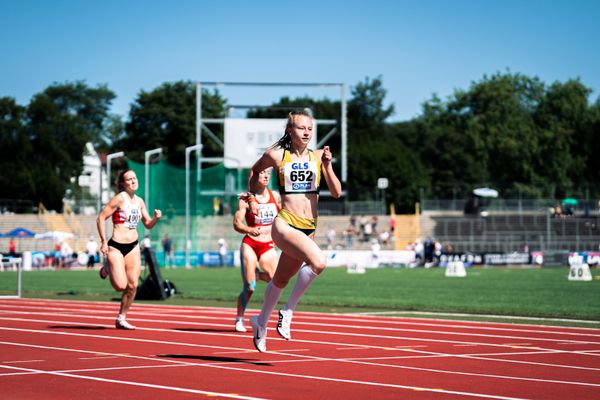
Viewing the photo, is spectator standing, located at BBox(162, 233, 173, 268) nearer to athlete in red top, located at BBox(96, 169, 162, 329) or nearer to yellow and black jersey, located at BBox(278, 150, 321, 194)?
athlete in red top, located at BBox(96, 169, 162, 329)

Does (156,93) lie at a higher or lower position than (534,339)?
higher

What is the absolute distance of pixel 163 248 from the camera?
54031mm

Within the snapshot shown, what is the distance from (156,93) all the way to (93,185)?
20412mm

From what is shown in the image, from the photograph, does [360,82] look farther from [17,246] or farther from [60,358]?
[60,358]

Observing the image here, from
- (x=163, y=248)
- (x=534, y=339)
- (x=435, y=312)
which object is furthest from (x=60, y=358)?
(x=163, y=248)

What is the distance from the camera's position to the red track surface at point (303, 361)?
8602mm

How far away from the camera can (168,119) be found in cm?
10756

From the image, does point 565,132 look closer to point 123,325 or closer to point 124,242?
point 124,242

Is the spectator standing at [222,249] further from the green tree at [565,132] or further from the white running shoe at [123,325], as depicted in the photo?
the green tree at [565,132]

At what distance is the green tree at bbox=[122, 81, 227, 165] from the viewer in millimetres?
106375

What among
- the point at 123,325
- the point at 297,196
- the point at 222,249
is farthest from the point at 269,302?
the point at 222,249

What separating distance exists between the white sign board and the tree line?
28.5m

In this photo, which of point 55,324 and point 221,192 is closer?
point 55,324

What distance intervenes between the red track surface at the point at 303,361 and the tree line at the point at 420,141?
261 ft
